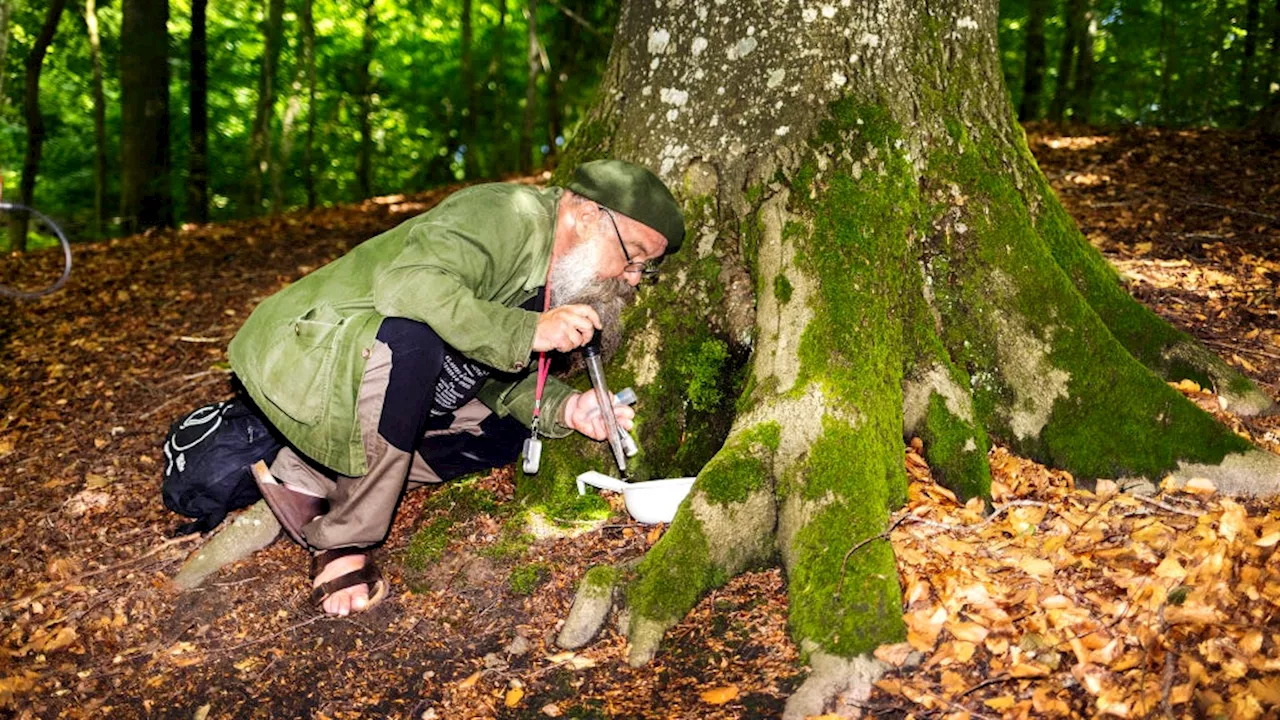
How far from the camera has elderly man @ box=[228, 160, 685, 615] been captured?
328 cm

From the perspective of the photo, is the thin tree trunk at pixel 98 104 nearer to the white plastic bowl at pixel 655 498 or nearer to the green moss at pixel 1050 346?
the white plastic bowl at pixel 655 498

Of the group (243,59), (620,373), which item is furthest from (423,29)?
(620,373)

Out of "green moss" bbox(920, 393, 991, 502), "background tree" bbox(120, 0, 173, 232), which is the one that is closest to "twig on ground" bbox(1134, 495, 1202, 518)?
"green moss" bbox(920, 393, 991, 502)

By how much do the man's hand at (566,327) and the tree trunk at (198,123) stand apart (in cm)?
1140

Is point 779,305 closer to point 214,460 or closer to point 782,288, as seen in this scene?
point 782,288

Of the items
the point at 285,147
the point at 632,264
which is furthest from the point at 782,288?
the point at 285,147

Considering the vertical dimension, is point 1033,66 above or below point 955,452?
above

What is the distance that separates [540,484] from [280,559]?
1.15 meters

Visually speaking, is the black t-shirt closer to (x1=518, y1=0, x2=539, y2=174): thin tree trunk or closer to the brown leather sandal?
the brown leather sandal

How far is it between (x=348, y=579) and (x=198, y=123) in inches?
450

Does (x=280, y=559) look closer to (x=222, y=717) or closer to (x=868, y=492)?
(x=222, y=717)

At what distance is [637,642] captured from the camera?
3.01 m

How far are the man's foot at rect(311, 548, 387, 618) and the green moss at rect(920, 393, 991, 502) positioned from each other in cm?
222

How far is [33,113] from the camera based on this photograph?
39.6ft
